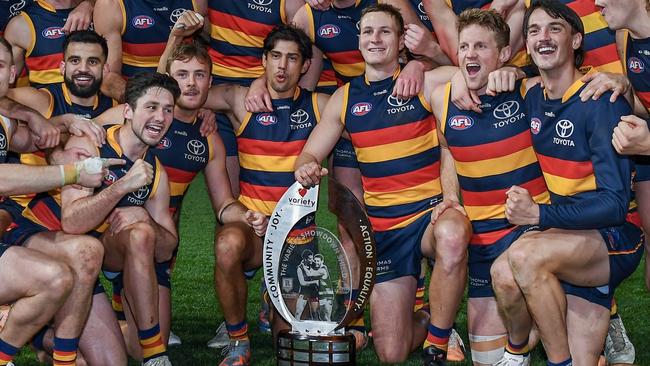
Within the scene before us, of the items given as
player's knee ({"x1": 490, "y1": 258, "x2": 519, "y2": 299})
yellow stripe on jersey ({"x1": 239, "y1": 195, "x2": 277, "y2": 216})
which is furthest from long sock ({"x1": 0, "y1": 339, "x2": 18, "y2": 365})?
player's knee ({"x1": 490, "y1": 258, "x2": 519, "y2": 299})

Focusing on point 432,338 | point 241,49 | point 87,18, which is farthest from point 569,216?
point 87,18

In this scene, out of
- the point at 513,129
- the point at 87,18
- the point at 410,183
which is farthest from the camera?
the point at 87,18

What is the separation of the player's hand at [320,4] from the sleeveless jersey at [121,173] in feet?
4.56

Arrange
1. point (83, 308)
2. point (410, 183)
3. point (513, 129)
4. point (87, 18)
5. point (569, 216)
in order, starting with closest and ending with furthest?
point (569, 216) < point (83, 308) < point (513, 129) < point (410, 183) < point (87, 18)

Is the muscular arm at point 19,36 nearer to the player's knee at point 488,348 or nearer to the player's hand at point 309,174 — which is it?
the player's hand at point 309,174

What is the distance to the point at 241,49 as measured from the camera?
754 centimetres

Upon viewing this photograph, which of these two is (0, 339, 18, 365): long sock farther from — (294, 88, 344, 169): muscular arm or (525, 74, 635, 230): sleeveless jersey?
(525, 74, 635, 230): sleeveless jersey

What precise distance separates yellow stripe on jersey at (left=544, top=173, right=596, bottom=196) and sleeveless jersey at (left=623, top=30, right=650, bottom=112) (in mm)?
671

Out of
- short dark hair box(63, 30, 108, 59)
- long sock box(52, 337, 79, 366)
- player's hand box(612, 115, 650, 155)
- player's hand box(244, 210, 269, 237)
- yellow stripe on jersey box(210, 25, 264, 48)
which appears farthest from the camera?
yellow stripe on jersey box(210, 25, 264, 48)

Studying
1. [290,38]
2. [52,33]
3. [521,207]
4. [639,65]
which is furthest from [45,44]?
[639,65]

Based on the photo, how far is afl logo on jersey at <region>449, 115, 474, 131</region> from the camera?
649 cm

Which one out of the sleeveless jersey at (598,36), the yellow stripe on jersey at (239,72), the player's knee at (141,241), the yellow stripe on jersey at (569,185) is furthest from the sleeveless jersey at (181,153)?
the sleeveless jersey at (598,36)

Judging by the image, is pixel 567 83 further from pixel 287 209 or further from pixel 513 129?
pixel 287 209

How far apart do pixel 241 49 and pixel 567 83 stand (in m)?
A: 2.33
